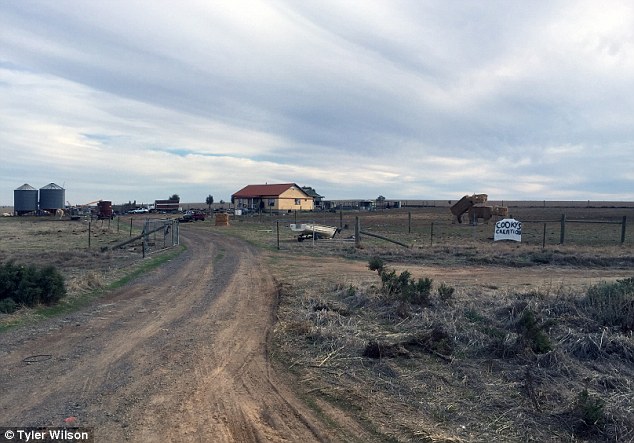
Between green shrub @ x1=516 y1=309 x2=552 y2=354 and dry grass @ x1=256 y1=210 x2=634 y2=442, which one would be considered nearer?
dry grass @ x1=256 y1=210 x2=634 y2=442

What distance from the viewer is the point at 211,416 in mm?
5836

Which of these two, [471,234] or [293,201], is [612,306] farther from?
[293,201]

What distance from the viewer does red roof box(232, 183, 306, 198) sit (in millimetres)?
92188

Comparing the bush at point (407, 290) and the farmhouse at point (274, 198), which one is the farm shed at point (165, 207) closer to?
the farmhouse at point (274, 198)

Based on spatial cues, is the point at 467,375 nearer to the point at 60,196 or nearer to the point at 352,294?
the point at 352,294

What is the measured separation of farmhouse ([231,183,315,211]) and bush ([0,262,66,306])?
78531 mm

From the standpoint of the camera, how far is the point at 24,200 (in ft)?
299

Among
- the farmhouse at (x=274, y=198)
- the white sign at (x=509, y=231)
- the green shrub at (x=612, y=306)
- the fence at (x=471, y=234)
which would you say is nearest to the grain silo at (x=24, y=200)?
the farmhouse at (x=274, y=198)

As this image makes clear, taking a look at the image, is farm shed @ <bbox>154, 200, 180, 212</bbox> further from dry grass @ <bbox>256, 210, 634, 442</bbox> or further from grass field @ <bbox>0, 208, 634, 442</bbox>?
dry grass @ <bbox>256, 210, 634, 442</bbox>

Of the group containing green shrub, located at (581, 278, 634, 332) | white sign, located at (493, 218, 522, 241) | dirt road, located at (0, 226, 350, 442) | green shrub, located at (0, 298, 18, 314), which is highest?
white sign, located at (493, 218, 522, 241)

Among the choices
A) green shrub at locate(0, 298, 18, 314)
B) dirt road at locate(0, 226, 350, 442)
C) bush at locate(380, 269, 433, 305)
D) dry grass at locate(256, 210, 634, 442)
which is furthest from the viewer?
bush at locate(380, 269, 433, 305)

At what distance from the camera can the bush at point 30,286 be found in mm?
11508

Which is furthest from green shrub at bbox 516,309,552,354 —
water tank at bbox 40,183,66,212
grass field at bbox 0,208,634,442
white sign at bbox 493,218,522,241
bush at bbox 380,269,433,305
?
water tank at bbox 40,183,66,212

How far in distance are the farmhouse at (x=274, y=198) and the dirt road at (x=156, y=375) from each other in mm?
78593
